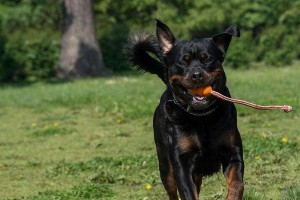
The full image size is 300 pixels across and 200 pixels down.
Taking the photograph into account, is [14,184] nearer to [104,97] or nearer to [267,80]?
[104,97]

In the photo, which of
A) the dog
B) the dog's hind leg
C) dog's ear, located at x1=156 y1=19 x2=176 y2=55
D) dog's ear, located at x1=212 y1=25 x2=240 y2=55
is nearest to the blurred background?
the dog's hind leg

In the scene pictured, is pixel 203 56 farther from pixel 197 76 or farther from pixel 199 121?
pixel 199 121

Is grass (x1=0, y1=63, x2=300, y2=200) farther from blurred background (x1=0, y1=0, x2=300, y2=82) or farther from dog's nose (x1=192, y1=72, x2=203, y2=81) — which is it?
blurred background (x1=0, y1=0, x2=300, y2=82)

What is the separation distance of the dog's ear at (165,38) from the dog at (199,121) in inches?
5.9

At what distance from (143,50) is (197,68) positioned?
1996 mm

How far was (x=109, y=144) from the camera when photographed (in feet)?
43.2

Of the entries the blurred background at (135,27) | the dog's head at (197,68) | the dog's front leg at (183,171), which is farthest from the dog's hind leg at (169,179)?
the blurred background at (135,27)

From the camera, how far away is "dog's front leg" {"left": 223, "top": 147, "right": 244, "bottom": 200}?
638cm

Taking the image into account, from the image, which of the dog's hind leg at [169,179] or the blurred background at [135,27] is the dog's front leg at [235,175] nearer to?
Result: the dog's hind leg at [169,179]

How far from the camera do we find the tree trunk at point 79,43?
28172mm

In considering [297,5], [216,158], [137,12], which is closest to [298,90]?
[216,158]

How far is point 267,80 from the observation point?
2334 cm

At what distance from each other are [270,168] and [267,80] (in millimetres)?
13738

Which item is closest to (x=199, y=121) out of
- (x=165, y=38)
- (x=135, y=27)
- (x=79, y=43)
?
(x=165, y=38)
